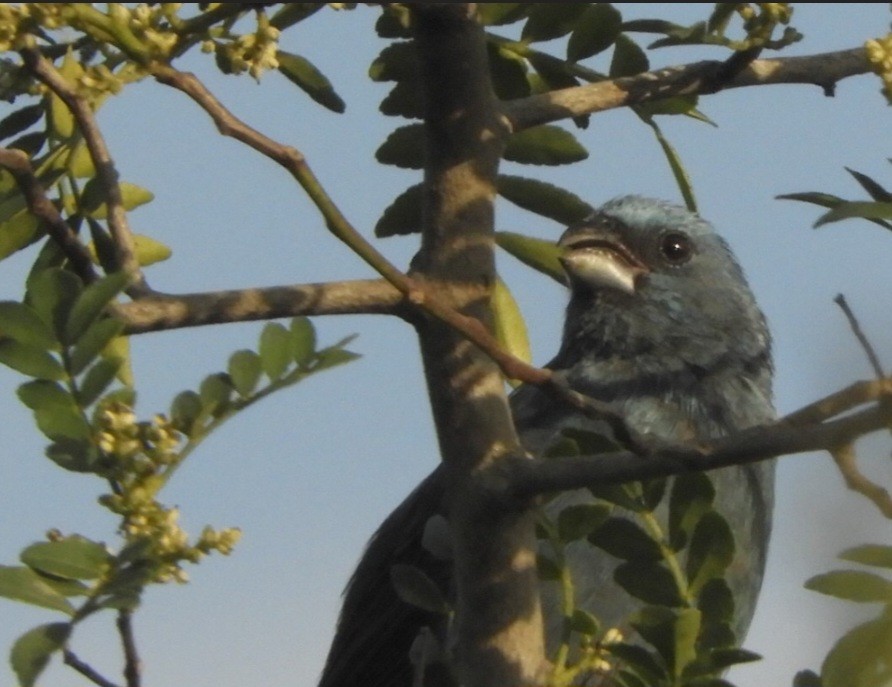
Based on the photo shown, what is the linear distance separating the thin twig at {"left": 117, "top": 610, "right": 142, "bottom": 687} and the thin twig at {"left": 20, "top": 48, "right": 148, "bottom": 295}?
0.51 metres

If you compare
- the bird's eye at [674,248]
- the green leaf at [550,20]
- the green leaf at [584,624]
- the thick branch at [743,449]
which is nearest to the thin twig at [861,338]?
the thick branch at [743,449]

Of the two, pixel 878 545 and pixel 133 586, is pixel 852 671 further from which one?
pixel 133 586

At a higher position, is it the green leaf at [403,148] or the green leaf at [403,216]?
the green leaf at [403,148]

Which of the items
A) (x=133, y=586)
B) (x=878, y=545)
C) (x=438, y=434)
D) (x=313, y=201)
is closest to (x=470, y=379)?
(x=438, y=434)

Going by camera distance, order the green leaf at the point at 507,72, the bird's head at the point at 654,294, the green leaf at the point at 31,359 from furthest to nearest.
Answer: the bird's head at the point at 654,294
the green leaf at the point at 507,72
the green leaf at the point at 31,359

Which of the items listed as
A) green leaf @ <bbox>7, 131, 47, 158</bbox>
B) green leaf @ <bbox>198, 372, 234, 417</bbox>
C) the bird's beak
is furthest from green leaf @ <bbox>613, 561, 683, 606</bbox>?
the bird's beak

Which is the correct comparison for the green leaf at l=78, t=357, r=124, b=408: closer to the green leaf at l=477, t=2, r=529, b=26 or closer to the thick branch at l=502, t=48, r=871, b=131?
the thick branch at l=502, t=48, r=871, b=131

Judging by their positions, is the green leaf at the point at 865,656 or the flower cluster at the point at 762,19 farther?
the flower cluster at the point at 762,19

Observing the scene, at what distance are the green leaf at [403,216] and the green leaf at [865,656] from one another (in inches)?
74.0

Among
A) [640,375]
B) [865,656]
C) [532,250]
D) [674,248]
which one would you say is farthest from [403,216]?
[674,248]

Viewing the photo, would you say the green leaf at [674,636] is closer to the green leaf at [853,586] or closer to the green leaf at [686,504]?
the green leaf at [686,504]

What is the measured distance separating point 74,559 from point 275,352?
1.62ft

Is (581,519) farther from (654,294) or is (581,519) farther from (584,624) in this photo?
(654,294)

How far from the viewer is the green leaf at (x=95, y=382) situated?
222cm
